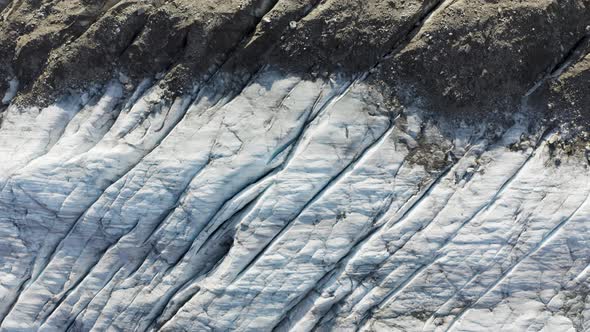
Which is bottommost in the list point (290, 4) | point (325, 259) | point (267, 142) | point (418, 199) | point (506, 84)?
point (325, 259)

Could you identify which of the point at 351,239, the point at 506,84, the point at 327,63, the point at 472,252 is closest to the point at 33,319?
the point at 351,239

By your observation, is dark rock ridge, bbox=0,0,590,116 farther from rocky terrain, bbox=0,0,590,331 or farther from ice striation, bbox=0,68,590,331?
ice striation, bbox=0,68,590,331

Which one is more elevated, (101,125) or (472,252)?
(101,125)

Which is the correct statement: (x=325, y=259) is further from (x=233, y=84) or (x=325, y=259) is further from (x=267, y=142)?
(x=233, y=84)

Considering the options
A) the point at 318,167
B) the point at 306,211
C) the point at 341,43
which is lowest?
the point at 306,211

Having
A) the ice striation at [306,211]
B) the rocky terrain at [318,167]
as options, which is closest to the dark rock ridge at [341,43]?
the rocky terrain at [318,167]

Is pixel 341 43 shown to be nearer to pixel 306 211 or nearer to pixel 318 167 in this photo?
pixel 318 167

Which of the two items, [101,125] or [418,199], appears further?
[101,125]

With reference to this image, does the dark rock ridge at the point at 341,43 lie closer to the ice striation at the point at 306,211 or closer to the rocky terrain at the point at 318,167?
the rocky terrain at the point at 318,167

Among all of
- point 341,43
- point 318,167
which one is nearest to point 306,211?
point 318,167

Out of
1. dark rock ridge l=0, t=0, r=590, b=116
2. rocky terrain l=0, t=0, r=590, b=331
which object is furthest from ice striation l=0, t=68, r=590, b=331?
dark rock ridge l=0, t=0, r=590, b=116
